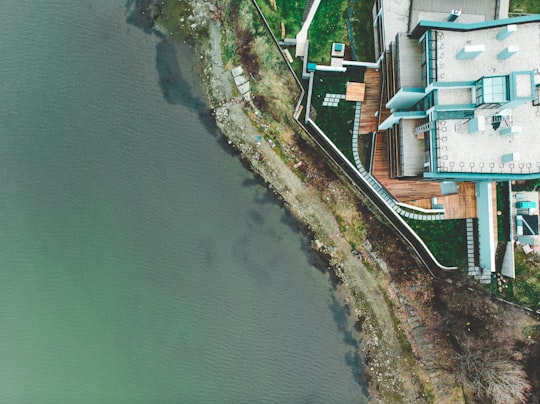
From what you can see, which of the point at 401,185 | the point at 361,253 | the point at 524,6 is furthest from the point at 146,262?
the point at 524,6

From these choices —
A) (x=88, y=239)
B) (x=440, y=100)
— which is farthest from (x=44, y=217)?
(x=440, y=100)

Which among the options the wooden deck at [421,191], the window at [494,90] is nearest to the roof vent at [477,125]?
the window at [494,90]

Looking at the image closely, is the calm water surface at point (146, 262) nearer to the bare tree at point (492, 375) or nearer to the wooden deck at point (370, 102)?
the bare tree at point (492, 375)

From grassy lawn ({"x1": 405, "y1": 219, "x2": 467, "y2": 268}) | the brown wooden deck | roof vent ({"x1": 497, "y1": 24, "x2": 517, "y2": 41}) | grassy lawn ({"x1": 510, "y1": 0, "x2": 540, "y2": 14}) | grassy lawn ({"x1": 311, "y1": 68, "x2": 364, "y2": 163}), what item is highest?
grassy lawn ({"x1": 510, "y1": 0, "x2": 540, "y2": 14})

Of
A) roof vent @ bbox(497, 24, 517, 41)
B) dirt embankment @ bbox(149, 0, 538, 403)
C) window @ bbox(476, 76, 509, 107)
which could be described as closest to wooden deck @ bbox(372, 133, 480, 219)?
dirt embankment @ bbox(149, 0, 538, 403)

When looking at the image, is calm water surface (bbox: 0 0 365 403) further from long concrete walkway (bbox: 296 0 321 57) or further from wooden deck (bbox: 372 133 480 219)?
long concrete walkway (bbox: 296 0 321 57)

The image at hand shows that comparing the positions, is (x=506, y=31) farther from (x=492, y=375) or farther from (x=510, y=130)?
(x=492, y=375)
